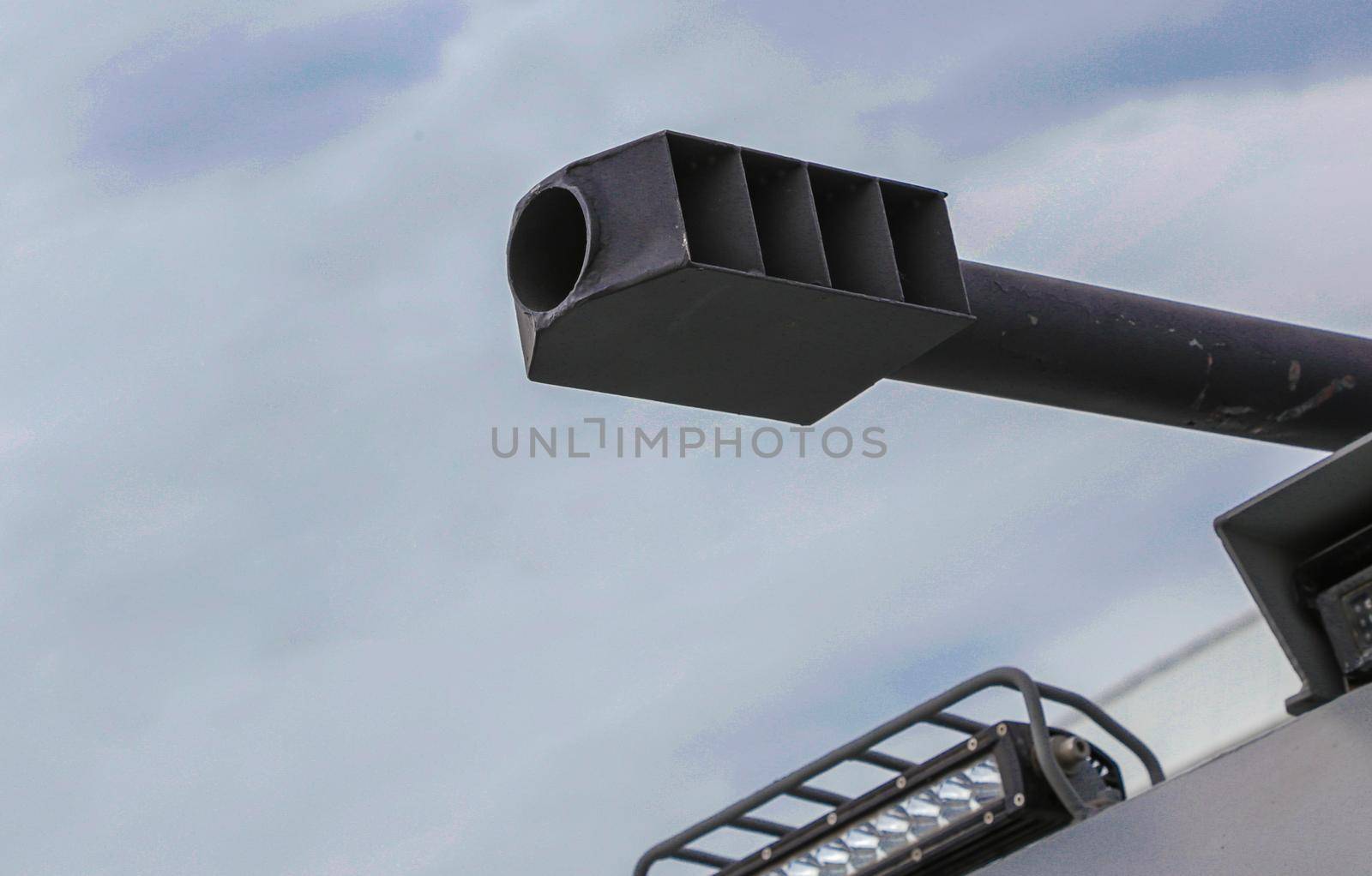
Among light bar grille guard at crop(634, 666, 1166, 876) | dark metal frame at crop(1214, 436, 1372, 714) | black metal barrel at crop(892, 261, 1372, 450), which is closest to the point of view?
dark metal frame at crop(1214, 436, 1372, 714)

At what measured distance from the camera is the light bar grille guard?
3.47 meters

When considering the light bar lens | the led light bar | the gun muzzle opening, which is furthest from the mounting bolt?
the gun muzzle opening

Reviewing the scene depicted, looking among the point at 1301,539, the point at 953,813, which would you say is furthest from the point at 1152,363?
the point at 953,813

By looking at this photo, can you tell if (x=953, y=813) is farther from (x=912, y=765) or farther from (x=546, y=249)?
(x=546, y=249)

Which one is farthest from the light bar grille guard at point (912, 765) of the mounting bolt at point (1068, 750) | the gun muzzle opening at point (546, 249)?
the gun muzzle opening at point (546, 249)

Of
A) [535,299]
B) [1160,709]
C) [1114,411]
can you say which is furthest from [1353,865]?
[1160,709]

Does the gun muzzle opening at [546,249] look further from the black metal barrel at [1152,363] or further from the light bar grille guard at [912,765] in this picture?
the light bar grille guard at [912,765]

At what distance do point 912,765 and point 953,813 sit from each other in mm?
159

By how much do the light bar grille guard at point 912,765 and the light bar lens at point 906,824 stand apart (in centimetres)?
9

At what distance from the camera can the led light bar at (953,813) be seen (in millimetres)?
3525

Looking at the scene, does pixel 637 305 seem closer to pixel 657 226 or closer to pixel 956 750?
pixel 657 226

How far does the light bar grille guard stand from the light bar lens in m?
0.09

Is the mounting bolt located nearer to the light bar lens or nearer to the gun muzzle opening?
the light bar lens

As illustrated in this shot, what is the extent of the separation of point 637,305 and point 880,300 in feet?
1.86
